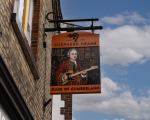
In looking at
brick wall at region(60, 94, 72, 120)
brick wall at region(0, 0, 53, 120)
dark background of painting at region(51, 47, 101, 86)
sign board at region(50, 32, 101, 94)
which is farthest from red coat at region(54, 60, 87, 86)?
brick wall at region(60, 94, 72, 120)

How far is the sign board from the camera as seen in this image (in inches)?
234

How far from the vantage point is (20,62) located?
183 inches

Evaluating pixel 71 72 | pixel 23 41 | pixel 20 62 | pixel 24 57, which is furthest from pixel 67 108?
pixel 23 41

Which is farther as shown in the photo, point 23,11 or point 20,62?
point 23,11

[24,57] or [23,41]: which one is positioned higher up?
[23,41]

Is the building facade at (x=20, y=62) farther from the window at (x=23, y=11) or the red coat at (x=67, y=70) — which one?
the red coat at (x=67, y=70)

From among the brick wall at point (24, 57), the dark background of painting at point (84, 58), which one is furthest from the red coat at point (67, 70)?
the brick wall at point (24, 57)

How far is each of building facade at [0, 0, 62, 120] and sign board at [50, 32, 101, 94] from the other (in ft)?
1.73

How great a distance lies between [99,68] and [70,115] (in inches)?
215

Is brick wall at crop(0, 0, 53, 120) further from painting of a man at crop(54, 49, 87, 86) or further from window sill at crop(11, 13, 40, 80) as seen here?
painting of a man at crop(54, 49, 87, 86)

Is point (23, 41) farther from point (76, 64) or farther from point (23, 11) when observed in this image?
point (76, 64)

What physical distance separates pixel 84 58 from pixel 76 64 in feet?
0.96

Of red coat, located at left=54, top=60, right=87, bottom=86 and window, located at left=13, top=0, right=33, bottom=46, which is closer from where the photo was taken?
window, located at left=13, top=0, right=33, bottom=46

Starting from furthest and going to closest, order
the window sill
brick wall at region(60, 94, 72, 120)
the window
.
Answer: brick wall at region(60, 94, 72, 120), the window, the window sill
